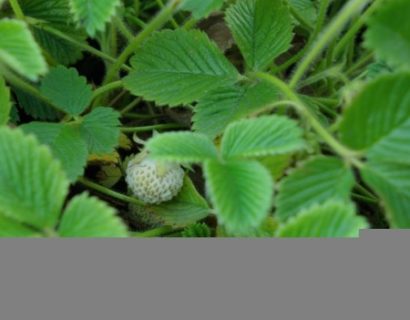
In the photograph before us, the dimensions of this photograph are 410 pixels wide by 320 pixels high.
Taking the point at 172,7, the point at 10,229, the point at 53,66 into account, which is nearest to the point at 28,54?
the point at 10,229

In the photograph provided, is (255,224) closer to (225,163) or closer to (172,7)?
(225,163)

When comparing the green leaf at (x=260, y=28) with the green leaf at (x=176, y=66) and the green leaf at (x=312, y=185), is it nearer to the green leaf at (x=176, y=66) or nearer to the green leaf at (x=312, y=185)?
the green leaf at (x=176, y=66)

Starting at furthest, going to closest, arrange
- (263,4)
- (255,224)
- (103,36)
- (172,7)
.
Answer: (103,36) → (263,4) → (172,7) → (255,224)

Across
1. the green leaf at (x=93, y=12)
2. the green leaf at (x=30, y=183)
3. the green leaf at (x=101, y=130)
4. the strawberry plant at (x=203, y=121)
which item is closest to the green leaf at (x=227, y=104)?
the strawberry plant at (x=203, y=121)

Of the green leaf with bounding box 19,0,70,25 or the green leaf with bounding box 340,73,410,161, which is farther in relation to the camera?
the green leaf with bounding box 19,0,70,25

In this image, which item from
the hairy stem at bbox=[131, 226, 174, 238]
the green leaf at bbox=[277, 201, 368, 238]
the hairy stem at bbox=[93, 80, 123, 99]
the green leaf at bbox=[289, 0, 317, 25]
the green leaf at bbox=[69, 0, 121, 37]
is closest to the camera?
the green leaf at bbox=[277, 201, 368, 238]

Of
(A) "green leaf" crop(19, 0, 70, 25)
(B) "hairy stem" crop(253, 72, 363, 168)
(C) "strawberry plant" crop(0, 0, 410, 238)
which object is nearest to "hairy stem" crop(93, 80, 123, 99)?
(C) "strawberry plant" crop(0, 0, 410, 238)

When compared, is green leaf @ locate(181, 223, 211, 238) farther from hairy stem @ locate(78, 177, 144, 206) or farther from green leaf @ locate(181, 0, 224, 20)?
green leaf @ locate(181, 0, 224, 20)

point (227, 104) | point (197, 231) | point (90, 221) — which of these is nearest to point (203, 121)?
point (227, 104)
